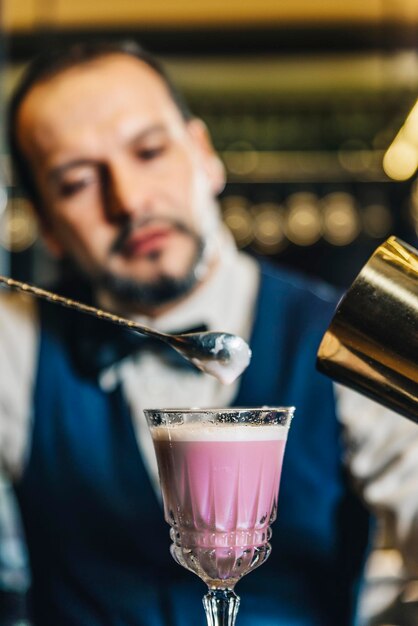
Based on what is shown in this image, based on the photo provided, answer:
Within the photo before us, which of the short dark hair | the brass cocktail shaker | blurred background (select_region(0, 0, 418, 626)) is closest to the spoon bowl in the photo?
the brass cocktail shaker

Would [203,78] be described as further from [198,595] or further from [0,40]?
[198,595]

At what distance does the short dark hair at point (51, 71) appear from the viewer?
2.16 meters

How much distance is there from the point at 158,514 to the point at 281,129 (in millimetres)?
3542

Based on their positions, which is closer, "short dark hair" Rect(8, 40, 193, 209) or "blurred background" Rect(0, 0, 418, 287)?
"short dark hair" Rect(8, 40, 193, 209)

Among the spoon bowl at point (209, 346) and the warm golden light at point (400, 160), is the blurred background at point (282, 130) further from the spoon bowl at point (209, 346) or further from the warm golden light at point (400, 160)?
the spoon bowl at point (209, 346)

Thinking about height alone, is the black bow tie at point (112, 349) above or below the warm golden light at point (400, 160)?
below

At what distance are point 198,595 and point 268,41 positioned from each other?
3.87 meters

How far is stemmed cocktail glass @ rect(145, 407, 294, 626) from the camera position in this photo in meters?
1.09

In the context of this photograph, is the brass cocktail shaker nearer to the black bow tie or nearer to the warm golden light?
the black bow tie

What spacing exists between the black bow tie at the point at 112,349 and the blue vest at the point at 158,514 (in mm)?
43

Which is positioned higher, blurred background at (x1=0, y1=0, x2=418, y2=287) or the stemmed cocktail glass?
blurred background at (x1=0, y1=0, x2=418, y2=287)

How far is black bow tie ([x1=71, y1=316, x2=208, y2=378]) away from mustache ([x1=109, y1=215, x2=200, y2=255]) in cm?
19

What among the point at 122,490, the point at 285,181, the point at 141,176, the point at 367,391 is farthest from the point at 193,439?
the point at 285,181

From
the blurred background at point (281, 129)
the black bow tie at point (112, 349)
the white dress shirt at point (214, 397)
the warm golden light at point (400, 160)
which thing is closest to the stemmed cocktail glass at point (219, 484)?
the white dress shirt at point (214, 397)
